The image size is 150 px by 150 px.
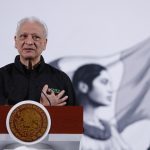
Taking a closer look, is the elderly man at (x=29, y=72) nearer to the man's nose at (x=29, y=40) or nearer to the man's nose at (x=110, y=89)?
the man's nose at (x=29, y=40)

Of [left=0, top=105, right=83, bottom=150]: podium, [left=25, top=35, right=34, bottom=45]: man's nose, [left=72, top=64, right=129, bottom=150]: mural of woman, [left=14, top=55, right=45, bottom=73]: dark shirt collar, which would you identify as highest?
[left=25, top=35, right=34, bottom=45]: man's nose

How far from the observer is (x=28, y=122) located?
0.98m

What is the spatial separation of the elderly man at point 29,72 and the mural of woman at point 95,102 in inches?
35.9

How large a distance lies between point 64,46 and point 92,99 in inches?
15.8

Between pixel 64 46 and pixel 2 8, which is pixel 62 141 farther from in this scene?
pixel 2 8

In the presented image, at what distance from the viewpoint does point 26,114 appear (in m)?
0.98

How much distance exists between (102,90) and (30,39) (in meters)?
1.17

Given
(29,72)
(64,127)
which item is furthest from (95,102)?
(64,127)

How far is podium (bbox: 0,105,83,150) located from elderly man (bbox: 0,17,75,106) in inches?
10.9

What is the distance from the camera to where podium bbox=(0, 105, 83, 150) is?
0.99 metres

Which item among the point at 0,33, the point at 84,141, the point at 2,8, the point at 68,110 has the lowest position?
the point at 84,141

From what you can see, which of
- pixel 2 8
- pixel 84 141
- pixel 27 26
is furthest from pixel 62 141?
pixel 2 8

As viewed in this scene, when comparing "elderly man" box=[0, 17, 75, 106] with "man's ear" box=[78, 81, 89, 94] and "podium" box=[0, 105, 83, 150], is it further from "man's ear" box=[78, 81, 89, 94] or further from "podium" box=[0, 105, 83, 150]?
"man's ear" box=[78, 81, 89, 94]

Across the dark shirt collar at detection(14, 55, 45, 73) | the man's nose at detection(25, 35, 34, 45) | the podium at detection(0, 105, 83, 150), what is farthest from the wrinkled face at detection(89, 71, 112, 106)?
the podium at detection(0, 105, 83, 150)
